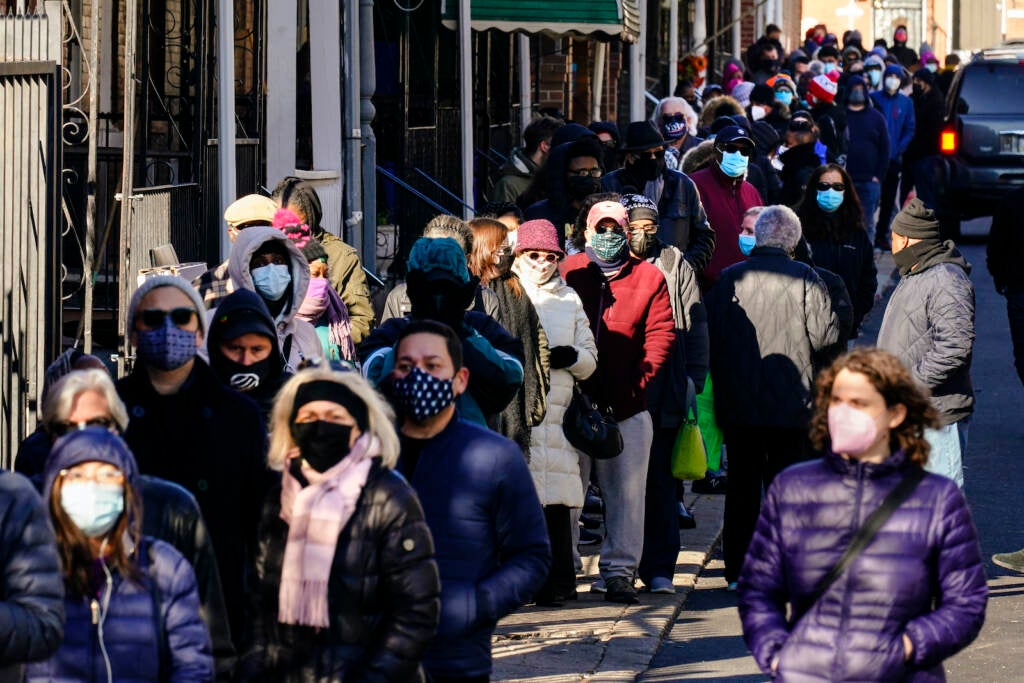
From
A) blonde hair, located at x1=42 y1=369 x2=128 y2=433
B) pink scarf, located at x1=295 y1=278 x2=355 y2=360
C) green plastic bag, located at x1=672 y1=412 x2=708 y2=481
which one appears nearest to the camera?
blonde hair, located at x1=42 y1=369 x2=128 y2=433

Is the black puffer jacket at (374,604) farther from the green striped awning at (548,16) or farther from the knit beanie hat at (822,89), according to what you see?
the knit beanie hat at (822,89)

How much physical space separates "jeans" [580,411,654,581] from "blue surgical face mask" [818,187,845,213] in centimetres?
304

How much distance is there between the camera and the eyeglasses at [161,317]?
5234 mm

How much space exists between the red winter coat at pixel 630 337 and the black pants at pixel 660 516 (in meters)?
0.38

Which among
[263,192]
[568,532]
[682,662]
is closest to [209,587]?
[682,662]

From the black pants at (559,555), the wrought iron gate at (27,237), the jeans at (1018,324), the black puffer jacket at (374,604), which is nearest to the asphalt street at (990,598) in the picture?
the black pants at (559,555)

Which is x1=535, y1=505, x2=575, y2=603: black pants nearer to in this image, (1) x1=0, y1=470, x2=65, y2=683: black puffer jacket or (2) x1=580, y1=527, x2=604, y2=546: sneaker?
(2) x1=580, y1=527, x2=604, y2=546: sneaker

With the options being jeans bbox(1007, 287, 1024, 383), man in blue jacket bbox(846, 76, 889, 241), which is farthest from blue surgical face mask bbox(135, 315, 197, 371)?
man in blue jacket bbox(846, 76, 889, 241)

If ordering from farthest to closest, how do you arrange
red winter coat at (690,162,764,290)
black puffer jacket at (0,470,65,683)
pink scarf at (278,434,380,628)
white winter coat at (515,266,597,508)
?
red winter coat at (690,162,764,290) < white winter coat at (515,266,597,508) < pink scarf at (278,434,380,628) < black puffer jacket at (0,470,65,683)

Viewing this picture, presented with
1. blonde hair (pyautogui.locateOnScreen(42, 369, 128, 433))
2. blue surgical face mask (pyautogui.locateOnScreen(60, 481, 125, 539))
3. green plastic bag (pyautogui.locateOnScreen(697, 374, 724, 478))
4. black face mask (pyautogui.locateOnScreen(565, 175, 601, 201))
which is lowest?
green plastic bag (pyautogui.locateOnScreen(697, 374, 724, 478))

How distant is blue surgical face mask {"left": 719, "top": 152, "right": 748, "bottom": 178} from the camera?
38.7 feet

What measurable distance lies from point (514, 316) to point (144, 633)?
380cm

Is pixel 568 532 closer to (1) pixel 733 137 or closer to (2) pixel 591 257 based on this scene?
(2) pixel 591 257

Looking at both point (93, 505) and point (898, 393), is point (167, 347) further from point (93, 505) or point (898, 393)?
point (898, 393)
